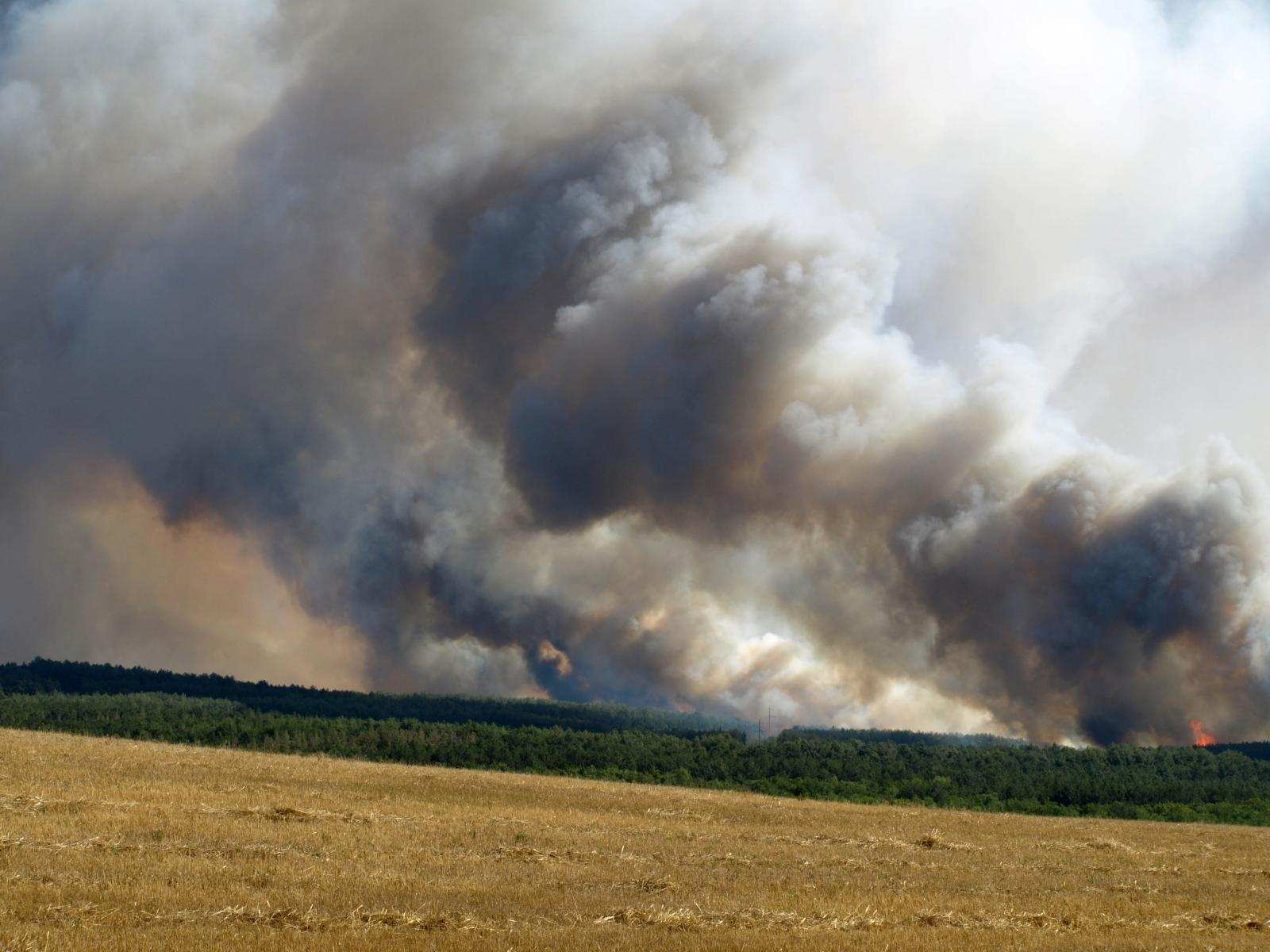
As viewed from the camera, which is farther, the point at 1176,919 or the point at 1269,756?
the point at 1269,756

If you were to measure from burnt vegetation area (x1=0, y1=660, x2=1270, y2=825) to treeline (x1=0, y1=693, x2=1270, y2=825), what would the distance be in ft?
0.90

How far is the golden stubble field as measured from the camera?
27641mm

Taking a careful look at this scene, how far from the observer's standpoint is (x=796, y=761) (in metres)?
141

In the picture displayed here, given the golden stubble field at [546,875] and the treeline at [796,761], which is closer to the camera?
the golden stubble field at [546,875]

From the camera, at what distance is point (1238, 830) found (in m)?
76.4

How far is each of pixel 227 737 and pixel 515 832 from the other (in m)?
111

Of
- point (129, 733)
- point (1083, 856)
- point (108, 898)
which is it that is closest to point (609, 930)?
point (108, 898)

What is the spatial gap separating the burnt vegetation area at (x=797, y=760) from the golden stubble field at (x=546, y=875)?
44132 mm

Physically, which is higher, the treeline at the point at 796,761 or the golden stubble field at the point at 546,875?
the treeline at the point at 796,761

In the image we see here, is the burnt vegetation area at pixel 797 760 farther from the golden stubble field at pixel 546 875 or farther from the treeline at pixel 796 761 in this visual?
the golden stubble field at pixel 546 875

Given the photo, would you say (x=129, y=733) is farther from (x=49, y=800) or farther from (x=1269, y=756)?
(x=1269, y=756)

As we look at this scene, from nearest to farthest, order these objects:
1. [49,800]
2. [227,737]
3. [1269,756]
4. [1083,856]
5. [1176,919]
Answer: [1176,919] → [49,800] → [1083,856] → [227,737] → [1269,756]

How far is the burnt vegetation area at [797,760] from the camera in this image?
362 ft

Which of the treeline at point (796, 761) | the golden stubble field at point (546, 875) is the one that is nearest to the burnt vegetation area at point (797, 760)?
the treeline at point (796, 761)
